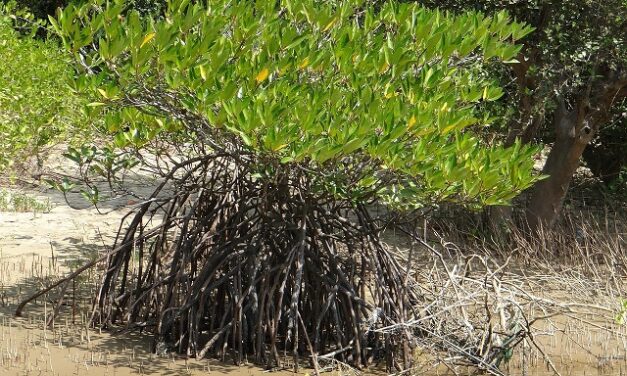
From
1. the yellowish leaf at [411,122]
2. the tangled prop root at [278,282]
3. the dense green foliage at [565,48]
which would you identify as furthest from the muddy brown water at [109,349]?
the dense green foliage at [565,48]

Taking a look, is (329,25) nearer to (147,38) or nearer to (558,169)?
(147,38)

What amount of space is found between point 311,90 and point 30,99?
5.29 m

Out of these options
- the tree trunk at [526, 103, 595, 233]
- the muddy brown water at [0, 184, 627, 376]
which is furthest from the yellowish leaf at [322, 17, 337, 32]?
the tree trunk at [526, 103, 595, 233]

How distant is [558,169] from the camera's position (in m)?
11.0

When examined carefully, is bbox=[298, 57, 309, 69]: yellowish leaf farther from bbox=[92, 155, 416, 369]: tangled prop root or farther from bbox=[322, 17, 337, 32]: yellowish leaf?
bbox=[92, 155, 416, 369]: tangled prop root

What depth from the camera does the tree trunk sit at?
10.9 metres

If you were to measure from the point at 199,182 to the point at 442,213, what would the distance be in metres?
4.44

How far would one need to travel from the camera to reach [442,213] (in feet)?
37.1

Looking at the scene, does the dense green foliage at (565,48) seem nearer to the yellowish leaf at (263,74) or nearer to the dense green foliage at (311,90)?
the dense green foliage at (311,90)

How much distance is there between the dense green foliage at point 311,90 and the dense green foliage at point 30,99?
2528 millimetres

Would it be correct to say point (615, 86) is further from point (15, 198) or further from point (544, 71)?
point (15, 198)

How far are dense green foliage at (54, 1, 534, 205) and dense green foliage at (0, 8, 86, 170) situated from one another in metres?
2.53

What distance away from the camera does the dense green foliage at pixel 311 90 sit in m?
5.73

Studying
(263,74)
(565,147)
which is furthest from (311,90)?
(565,147)
